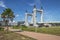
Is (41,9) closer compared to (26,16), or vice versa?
(41,9)

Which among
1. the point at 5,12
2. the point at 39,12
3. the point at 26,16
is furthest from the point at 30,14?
the point at 5,12

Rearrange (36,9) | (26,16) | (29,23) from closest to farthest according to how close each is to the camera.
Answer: (36,9)
(26,16)
(29,23)

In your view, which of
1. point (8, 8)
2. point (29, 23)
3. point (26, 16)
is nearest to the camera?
point (8, 8)

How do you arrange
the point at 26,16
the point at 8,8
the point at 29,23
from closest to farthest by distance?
the point at 8,8 < the point at 26,16 < the point at 29,23

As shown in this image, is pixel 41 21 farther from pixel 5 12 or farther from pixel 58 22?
pixel 5 12

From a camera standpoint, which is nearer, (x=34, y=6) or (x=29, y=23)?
(x=34, y=6)

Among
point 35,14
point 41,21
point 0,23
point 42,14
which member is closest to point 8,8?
point 35,14

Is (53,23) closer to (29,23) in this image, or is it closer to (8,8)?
(29,23)

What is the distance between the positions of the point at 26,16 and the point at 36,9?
493 inches

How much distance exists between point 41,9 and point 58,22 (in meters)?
25.7

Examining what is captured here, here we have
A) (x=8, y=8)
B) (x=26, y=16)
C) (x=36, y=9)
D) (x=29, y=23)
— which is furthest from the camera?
(x=29, y=23)

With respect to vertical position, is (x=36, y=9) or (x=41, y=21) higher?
(x=36, y=9)

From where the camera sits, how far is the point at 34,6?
296 ft

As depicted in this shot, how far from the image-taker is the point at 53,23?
110m
